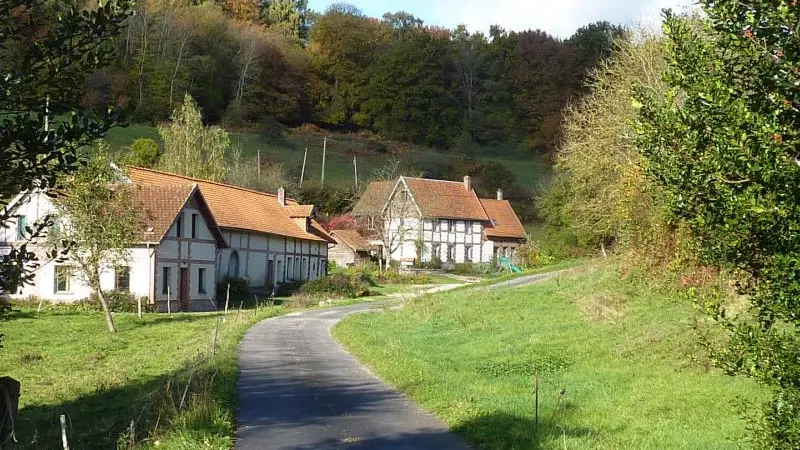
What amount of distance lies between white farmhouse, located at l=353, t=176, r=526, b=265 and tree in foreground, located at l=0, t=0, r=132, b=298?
198 ft

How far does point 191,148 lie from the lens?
64.4 m

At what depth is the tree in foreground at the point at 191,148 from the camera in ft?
210

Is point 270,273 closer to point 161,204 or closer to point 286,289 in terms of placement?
point 286,289

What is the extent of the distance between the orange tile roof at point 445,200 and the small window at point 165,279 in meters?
33.6

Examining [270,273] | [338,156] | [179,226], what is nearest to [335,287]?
[270,273]

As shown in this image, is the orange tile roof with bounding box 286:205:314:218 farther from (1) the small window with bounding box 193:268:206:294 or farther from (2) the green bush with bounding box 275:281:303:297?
(1) the small window with bounding box 193:268:206:294

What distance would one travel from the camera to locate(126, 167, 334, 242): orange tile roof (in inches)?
1807

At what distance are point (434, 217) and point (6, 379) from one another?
207 feet

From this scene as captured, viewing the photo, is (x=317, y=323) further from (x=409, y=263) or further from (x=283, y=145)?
(x=283, y=145)

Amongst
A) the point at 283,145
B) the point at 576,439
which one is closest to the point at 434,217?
the point at 283,145

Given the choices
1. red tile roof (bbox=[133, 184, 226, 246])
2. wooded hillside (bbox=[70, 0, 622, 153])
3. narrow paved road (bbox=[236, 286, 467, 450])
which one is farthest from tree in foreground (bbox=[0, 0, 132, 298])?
wooded hillside (bbox=[70, 0, 622, 153])

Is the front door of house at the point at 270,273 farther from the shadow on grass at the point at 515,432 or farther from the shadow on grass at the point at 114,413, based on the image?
the shadow on grass at the point at 515,432

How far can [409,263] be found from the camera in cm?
7031

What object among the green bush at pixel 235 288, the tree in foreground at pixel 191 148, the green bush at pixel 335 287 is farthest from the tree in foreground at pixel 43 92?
the tree in foreground at pixel 191 148
